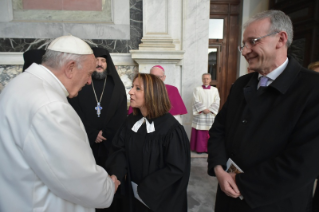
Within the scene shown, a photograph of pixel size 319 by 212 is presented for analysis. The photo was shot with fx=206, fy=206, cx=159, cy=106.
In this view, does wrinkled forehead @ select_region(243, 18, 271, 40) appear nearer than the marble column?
Yes

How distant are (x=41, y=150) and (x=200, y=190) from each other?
114 inches

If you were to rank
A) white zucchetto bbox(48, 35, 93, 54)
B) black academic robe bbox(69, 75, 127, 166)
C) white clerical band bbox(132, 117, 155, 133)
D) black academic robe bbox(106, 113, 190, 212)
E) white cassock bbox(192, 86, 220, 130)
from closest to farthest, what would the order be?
white zucchetto bbox(48, 35, 93, 54)
black academic robe bbox(106, 113, 190, 212)
white clerical band bbox(132, 117, 155, 133)
black academic robe bbox(69, 75, 127, 166)
white cassock bbox(192, 86, 220, 130)

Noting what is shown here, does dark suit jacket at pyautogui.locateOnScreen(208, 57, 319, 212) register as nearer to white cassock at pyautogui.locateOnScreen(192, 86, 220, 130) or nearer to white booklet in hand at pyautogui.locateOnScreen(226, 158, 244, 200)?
white booklet in hand at pyautogui.locateOnScreen(226, 158, 244, 200)

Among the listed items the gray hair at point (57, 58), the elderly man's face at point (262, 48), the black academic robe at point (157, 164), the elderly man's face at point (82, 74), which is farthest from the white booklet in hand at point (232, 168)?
the gray hair at point (57, 58)

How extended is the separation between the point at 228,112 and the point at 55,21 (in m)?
4.21

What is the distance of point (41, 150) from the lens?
96 centimetres

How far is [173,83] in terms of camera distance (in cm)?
448

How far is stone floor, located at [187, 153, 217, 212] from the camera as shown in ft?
9.45

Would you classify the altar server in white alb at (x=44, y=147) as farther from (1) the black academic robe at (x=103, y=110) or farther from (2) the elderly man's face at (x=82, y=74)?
(1) the black academic robe at (x=103, y=110)

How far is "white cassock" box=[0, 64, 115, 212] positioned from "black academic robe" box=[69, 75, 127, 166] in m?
1.59

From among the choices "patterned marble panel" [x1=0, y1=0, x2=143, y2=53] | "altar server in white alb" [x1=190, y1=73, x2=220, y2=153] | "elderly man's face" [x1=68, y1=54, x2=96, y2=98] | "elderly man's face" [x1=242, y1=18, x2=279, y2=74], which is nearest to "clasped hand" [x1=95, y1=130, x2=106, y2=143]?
"elderly man's face" [x1=68, y1=54, x2=96, y2=98]

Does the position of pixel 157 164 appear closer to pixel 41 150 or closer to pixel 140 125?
pixel 140 125

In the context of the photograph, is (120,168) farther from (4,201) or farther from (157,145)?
(4,201)

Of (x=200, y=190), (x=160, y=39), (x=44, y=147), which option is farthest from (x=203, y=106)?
(x=44, y=147)
